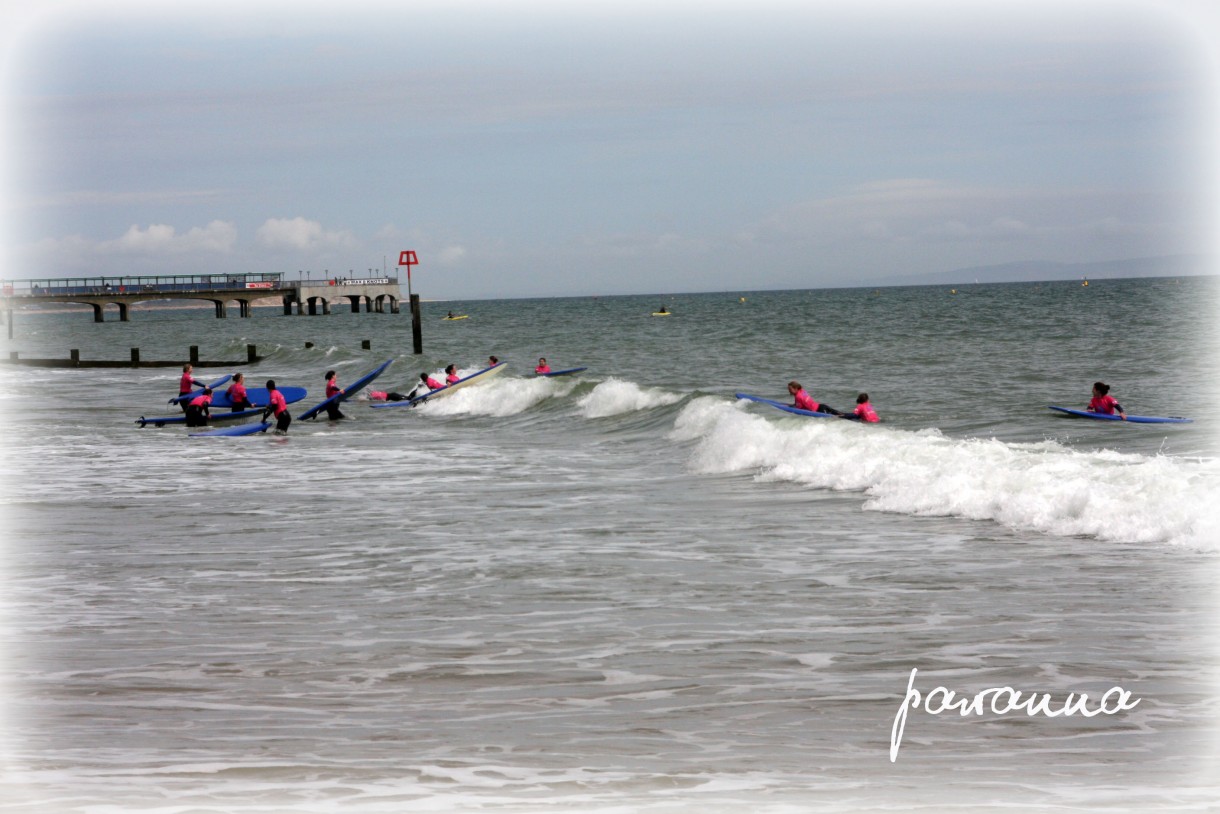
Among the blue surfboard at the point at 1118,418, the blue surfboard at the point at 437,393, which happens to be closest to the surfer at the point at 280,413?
the blue surfboard at the point at 437,393

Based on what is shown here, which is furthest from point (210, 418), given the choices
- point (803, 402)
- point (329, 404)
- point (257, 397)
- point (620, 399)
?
point (803, 402)

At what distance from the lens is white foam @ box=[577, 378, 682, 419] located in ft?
103

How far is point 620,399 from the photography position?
32.3 meters

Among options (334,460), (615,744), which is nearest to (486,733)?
(615,744)

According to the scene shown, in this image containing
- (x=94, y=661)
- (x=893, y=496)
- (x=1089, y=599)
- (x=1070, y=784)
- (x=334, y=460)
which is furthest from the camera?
(x=334, y=460)

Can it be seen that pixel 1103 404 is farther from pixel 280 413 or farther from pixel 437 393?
pixel 280 413

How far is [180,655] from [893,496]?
10038 mm

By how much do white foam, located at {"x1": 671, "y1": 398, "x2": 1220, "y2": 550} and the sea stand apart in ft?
0.18

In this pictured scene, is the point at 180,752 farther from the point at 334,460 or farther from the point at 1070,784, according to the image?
the point at 334,460

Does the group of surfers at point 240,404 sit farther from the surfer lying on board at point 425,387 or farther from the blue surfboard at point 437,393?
the surfer lying on board at point 425,387

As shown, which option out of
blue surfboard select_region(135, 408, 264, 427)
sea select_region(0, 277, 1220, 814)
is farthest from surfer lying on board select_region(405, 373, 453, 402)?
sea select_region(0, 277, 1220, 814)

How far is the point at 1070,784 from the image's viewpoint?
6047 mm
